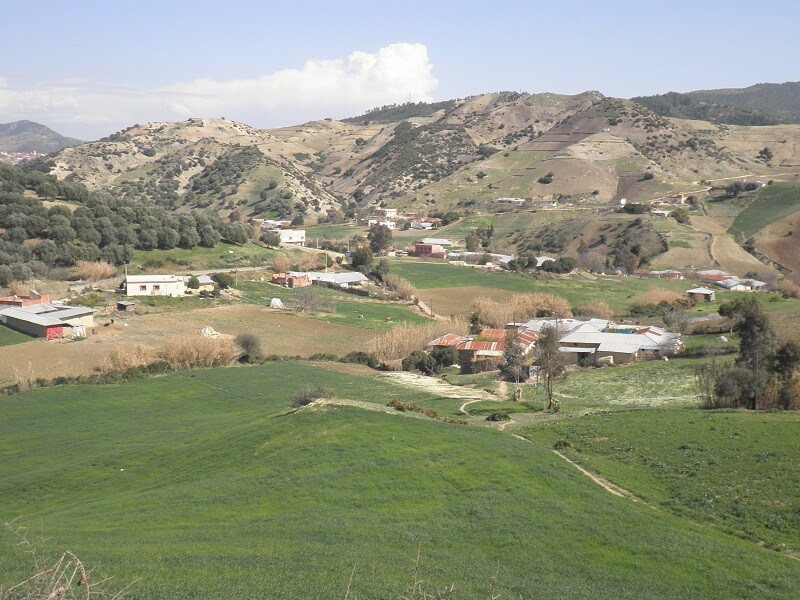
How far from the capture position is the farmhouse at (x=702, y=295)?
75.7 m

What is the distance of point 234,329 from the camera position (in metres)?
62.8

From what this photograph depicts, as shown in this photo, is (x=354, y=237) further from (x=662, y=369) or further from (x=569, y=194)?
(x=662, y=369)

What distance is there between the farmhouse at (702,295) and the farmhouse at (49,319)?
5796 centimetres

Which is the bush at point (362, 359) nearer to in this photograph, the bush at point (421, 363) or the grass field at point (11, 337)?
the bush at point (421, 363)

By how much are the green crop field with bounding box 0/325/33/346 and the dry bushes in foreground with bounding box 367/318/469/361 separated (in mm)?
25631

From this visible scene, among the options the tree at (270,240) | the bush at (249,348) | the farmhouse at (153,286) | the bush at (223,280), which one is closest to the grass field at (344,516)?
the bush at (249,348)

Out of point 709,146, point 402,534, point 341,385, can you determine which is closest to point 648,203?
point 709,146

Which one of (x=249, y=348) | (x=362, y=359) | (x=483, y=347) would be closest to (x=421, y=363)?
(x=483, y=347)

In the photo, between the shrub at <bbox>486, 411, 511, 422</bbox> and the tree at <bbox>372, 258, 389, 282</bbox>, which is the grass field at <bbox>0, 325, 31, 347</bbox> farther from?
the tree at <bbox>372, 258, 389, 282</bbox>

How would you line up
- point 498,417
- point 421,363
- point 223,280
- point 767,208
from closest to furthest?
point 498,417 < point 421,363 < point 223,280 < point 767,208

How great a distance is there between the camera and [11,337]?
54.7 meters

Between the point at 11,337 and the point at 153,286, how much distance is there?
65.4 feet

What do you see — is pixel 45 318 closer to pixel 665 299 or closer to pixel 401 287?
pixel 401 287

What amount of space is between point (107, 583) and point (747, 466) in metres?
18.2
